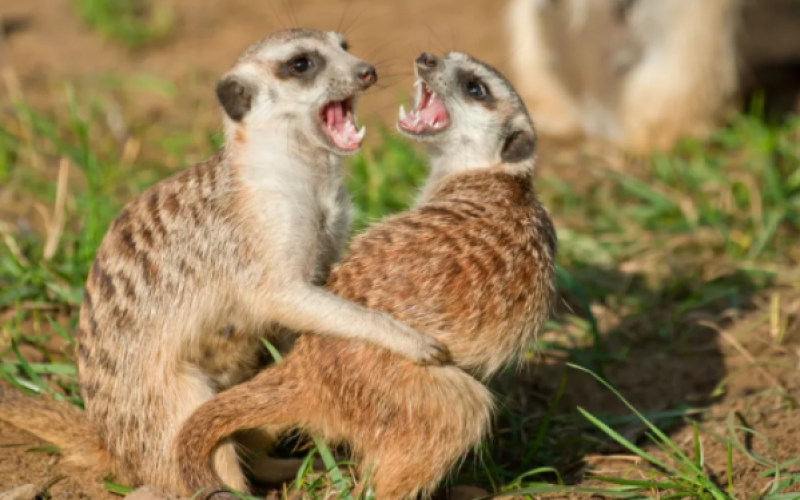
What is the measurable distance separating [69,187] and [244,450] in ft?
7.00

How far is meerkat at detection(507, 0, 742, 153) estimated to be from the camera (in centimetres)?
530

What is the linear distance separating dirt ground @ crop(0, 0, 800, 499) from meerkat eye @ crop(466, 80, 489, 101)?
0.25 meters

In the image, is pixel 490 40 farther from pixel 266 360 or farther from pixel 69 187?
pixel 266 360

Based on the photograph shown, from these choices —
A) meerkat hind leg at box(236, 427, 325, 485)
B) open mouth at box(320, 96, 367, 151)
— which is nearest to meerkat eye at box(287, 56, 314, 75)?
open mouth at box(320, 96, 367, 151)

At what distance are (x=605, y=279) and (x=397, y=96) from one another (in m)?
1.89

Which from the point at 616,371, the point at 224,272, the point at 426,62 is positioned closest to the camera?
the point at 224,272

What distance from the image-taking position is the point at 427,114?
2986 mm

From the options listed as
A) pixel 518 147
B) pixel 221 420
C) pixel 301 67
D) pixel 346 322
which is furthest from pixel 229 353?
pixel 518 147

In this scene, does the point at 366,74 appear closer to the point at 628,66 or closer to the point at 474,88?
the point at 474,88

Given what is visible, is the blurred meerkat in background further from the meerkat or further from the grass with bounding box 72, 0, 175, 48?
the grass with bounding box 72, 0, 175, 48

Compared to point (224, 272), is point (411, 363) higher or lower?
lower

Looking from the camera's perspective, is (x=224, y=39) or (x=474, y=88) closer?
(x=474, y=88)

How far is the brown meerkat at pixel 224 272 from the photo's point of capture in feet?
8.23

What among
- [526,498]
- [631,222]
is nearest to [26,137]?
[631,222]
